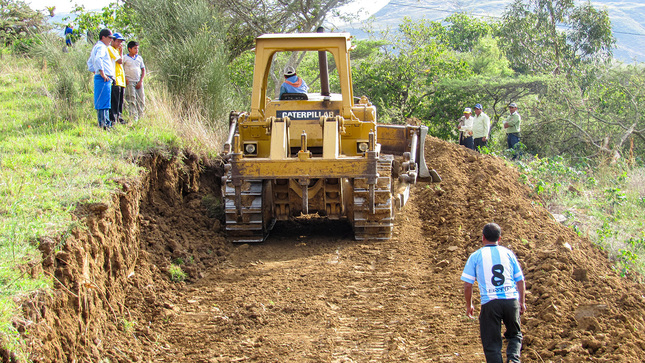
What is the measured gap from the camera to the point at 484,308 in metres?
4.32

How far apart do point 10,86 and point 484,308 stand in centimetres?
1153

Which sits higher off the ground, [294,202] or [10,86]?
[10,86]

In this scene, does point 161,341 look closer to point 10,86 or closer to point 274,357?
point 274,357

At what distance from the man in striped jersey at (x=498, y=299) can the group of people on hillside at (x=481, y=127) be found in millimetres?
10638

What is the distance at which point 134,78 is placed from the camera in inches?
415

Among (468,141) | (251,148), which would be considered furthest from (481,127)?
(251,148)

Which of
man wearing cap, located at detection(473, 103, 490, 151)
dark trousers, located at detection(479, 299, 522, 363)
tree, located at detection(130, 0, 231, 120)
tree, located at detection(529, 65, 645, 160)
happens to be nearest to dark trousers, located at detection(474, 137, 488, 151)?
man wearing cap, located at detection(473, 103, 490, 151)

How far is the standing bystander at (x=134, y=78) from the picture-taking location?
34.4 ft

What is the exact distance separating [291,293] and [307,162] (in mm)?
1871

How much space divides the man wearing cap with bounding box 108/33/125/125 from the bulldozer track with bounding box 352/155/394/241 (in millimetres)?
4415

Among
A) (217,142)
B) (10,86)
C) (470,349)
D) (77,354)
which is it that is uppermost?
(10,86)

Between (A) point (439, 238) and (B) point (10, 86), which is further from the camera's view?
(B) point (10, 86)

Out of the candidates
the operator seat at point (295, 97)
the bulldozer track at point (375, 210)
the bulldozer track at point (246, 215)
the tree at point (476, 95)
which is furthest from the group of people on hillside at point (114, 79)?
the tree at point (476, 95)

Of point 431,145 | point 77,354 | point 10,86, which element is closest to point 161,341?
point 77,354
